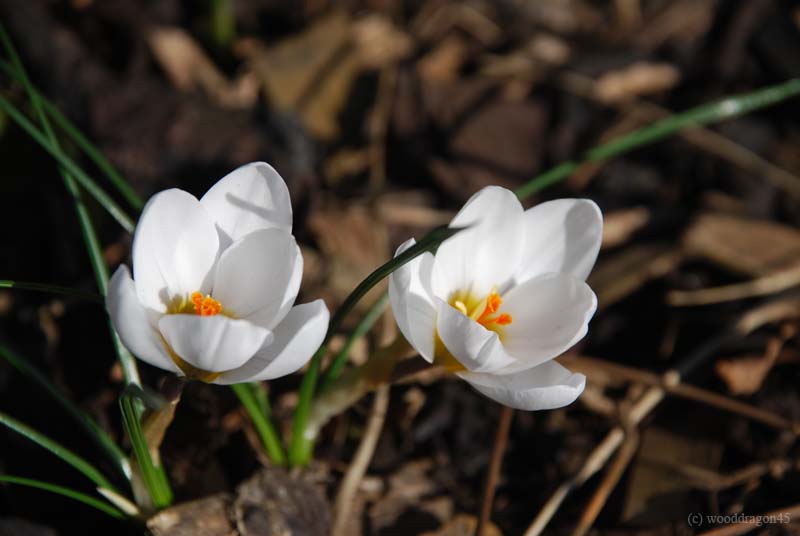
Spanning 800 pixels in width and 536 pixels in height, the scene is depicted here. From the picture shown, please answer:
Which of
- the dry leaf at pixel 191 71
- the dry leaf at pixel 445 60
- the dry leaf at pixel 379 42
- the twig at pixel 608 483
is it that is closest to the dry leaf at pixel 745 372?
the twig at pixel 608 483

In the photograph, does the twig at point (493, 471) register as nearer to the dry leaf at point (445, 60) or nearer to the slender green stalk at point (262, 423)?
the slender green stalk at point (262, 423)

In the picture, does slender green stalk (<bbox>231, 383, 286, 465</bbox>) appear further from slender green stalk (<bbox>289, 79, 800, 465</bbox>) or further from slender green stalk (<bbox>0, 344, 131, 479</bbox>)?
slender green stalk (<bbox>0, 344, 131, 479</bbox>)

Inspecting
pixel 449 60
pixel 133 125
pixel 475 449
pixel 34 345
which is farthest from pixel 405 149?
pixel 34 345

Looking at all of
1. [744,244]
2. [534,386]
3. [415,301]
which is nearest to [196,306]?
[415,301]

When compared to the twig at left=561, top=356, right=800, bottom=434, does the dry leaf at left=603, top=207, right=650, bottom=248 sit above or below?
above

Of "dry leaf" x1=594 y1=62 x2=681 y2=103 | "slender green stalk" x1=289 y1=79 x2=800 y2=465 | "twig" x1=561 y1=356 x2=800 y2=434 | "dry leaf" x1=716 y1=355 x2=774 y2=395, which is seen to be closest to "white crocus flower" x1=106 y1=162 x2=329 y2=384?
"slender green stalk" x1=289 y1=79 x2=800 y2=465

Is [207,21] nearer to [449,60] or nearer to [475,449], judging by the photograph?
[449,60]
